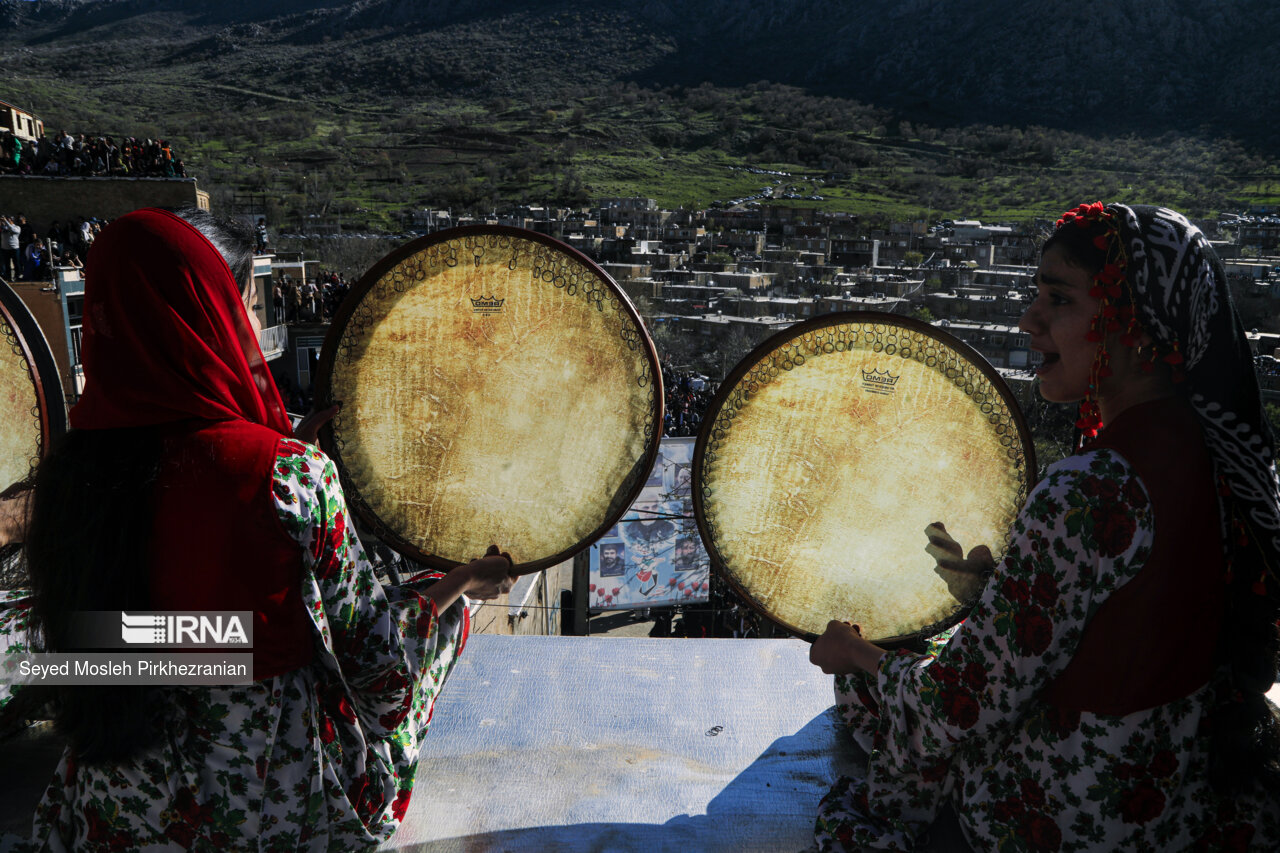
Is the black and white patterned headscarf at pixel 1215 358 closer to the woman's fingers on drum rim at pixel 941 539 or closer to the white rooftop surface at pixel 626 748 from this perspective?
the woman's fingers on drum rim at pixel 941 539

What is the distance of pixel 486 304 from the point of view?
6.18 feet

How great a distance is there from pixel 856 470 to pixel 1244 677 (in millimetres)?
820

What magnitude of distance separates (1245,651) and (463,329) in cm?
148

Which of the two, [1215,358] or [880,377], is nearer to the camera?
[1215,358]

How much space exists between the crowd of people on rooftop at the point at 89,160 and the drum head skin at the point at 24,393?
18235 mm

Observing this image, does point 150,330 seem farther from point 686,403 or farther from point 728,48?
point 728,48

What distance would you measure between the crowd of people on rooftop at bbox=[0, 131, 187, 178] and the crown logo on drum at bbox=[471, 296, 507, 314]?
Answer: 62.5ft

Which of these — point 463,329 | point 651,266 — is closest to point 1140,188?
point 651,266

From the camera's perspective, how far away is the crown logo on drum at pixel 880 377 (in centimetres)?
184

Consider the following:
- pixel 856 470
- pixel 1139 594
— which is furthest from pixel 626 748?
pixel 1139 594

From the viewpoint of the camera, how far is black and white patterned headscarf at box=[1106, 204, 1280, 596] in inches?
45.4

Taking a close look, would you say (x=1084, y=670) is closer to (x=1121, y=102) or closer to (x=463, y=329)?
(x=463, y=329)

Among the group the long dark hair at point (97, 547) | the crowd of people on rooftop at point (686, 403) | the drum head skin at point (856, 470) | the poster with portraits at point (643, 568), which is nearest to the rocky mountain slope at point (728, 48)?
the crowd of people on rooftop at point (686, 403)

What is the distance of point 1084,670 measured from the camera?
1185mm
